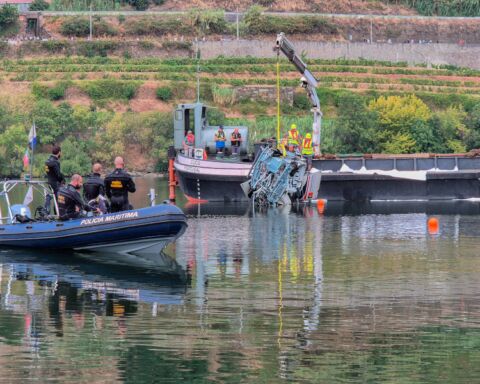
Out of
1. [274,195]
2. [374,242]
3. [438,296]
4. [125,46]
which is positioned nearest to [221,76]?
[125,46]

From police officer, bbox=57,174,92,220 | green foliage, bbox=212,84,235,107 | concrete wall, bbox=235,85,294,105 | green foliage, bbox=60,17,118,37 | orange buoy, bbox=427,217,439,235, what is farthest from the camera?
green foliage, bbox=60,17,118,37

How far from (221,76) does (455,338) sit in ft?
244

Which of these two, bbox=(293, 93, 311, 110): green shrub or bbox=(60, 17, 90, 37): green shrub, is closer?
bbox=(293, 93, 311, 110): green shrub

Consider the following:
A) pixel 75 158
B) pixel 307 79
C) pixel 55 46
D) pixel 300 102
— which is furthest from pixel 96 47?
pixel 307 79

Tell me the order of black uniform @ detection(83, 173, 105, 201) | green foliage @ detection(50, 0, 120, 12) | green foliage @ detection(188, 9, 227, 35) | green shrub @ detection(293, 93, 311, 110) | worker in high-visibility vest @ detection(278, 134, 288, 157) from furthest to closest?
green foliage @ detection(50, 0, 120, 12) → green foliage @ detection(188, 9, 227, 35) → green shrub @ detection(293, 93, 311, 110) → worker in high-visibility vest @ detection(278, 134, 288, 157) → black uniform @ detection(83, 173, 105, 201)

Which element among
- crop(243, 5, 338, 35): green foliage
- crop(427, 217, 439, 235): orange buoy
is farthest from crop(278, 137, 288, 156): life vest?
crop(243, 5, 338, 35): green foliage

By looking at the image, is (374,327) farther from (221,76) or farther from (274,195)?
(221,76)

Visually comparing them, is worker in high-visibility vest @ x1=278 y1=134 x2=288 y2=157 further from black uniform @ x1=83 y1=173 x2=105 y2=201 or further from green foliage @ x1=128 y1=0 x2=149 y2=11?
green foliage @ x1=128 y1=0 x2=149 y2=11

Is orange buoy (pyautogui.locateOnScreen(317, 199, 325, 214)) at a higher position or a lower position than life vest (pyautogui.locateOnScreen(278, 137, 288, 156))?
lower

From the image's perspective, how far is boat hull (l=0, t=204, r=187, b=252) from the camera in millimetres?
33969

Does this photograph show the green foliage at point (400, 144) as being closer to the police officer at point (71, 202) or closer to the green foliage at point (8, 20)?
the police officer at point (71, 202)

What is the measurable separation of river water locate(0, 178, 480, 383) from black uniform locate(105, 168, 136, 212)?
1401 mm

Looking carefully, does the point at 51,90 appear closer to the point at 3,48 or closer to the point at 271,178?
the point at 3,48

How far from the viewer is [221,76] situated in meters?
98.2
